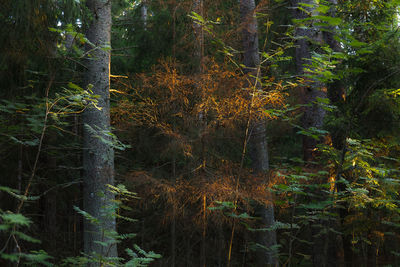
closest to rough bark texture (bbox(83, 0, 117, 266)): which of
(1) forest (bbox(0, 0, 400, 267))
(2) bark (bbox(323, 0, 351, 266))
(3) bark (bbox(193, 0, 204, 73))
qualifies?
(1) forest (bbox(0, 0, 400, 267))

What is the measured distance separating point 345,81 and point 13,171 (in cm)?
720

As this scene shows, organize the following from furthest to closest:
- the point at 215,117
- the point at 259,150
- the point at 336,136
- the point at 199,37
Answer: the point at 259,150 → the point at 199,37 → the point at 336,136 → the point at 215,117

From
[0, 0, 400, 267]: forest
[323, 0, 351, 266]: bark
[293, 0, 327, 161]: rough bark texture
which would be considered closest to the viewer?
[0, 0, 400, 267]: forest

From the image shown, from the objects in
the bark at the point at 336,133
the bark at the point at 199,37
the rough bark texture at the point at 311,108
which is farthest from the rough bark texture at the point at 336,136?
the bark at the point at 199,37

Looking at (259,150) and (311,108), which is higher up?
(311,108)

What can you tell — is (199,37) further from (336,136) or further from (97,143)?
(336,136)

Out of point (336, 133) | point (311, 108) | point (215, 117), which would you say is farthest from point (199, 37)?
point (336, 133)

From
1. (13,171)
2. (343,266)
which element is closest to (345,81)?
(343,266)

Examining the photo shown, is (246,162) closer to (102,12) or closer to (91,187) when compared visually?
(91,187)

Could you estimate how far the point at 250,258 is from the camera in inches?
450

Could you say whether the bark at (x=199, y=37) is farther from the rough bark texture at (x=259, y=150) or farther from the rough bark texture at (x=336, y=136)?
the rough bark texture at (x=336, y=136)

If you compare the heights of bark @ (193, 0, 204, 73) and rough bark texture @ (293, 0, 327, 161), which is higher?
bark @ (193, 0, 204, 73)

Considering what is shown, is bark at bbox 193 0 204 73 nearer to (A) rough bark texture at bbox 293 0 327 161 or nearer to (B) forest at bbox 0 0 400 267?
(B) forest at bbox 0 0 400 267

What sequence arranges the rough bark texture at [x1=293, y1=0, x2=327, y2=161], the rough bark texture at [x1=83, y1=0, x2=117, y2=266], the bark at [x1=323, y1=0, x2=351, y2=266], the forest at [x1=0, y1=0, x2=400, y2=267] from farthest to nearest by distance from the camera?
the rough bark texture at [x1=293, y1=0, x2=327, y2=161], the bark at [x1=323, y1=0, x2=351, y2=266], the rough bark texture at [x1=83, y1=0, x2=117, y2=266], the forest at [x1=0, y1=0, x2=400, y2=267]
